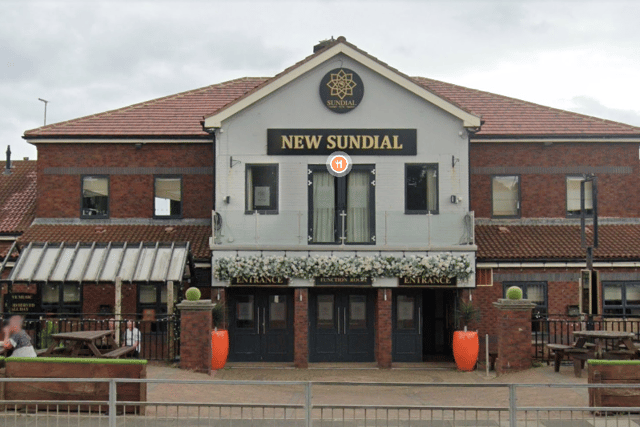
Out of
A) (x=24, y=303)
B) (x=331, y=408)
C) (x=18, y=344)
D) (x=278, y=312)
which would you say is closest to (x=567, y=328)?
(x=278, y=312)

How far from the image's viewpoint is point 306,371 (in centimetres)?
1825

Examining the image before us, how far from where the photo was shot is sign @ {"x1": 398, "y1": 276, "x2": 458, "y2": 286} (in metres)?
18.8

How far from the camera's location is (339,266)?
1858 centimetres

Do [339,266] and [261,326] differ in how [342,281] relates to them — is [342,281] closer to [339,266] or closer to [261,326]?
[339,266]

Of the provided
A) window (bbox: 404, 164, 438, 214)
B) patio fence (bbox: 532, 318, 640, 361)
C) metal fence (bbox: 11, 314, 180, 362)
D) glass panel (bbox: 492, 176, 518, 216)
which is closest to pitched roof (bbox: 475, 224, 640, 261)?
glass panel (bbox: 492, 176, 518, 216)

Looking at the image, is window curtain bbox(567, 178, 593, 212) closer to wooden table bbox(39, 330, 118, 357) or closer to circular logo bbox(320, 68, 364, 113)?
circular logo bbox(320, 68, 364, 113)

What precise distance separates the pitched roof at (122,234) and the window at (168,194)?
24.2 inches

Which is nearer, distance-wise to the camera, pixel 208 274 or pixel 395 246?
pixel 395 246

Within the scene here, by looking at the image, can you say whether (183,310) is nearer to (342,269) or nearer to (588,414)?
(342,269)

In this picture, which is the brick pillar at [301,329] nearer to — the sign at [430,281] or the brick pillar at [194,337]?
the sign at [430,281]

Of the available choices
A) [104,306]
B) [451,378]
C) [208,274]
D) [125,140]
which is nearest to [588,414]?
[451,378]

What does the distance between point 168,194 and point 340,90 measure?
6.27m

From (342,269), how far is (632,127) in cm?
1012

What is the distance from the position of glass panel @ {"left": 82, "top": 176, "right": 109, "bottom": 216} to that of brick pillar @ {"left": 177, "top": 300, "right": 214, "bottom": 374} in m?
6.96
